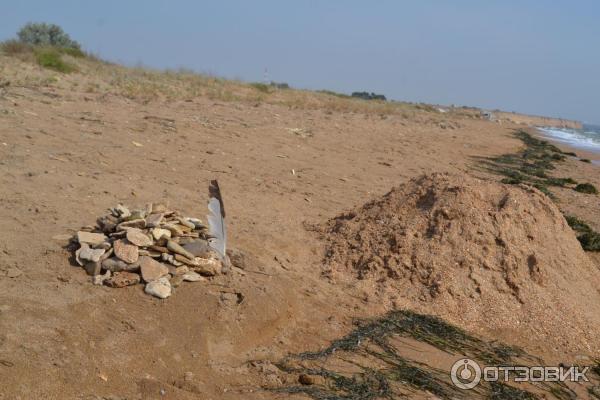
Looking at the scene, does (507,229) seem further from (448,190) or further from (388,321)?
(388,321)

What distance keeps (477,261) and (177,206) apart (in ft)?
9.32

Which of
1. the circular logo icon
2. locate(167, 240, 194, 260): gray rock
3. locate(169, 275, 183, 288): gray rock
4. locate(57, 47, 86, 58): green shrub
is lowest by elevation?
the circular logo icon

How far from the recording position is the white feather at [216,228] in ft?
13.1

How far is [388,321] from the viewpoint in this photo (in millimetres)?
3926

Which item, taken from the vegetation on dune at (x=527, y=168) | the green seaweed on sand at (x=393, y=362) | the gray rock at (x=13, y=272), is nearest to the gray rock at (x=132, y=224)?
the gray rock at (x=13, y=272)

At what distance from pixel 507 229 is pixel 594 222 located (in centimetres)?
423

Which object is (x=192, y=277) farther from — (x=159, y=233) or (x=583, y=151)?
(x=583, y=151)

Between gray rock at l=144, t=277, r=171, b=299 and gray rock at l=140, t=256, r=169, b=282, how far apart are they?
0.17 ft

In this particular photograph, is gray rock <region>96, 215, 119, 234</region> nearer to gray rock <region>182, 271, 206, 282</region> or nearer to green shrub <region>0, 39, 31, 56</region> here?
gray rock <region>182, 271, 206, 282</region>

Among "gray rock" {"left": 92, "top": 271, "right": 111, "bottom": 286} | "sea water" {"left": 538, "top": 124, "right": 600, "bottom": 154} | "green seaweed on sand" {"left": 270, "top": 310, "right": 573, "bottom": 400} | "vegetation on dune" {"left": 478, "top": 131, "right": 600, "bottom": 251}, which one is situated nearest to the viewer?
"green seaweed on sand" {"left": 270, "top": 310, "right": 573, "bottom": 400}

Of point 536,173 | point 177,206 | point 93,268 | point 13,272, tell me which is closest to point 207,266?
point 93,268

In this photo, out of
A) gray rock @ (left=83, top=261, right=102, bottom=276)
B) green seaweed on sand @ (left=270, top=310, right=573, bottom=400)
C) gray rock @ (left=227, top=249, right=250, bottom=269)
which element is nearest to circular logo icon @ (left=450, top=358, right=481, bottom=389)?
green seaweed on sand @ (left=270, top=310, right=573, bottom=400)

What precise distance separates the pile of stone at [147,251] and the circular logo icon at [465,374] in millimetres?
1692

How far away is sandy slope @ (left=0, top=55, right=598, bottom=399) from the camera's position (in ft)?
9.47
